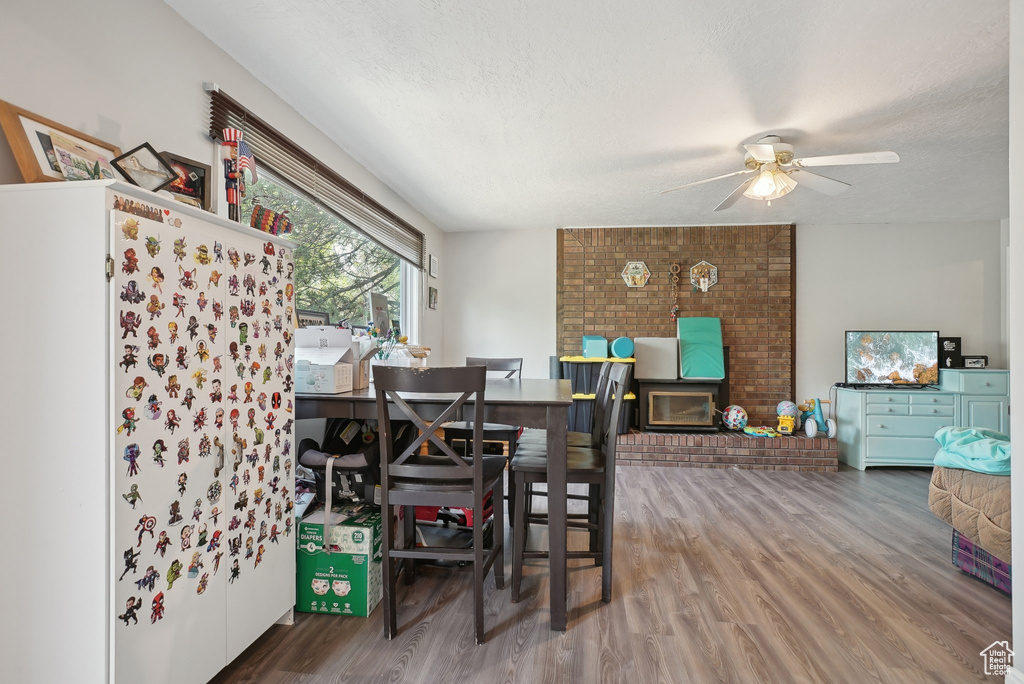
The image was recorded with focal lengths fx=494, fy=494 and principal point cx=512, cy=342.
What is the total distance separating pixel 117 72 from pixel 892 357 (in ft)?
19.8

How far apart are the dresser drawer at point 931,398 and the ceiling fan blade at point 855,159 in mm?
2798

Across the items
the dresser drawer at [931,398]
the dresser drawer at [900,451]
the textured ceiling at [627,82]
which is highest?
the textured ceiling at [627,82]

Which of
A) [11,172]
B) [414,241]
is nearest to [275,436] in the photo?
[11,172]

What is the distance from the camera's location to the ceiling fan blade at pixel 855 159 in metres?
2.48

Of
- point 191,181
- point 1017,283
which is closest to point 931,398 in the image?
point 1017,283

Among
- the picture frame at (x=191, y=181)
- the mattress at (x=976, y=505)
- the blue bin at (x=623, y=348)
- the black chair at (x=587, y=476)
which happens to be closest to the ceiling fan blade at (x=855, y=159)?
the mattress at (x=976, y=505)

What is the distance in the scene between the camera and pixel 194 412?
1369 millimetres

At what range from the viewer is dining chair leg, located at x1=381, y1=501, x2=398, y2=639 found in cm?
176

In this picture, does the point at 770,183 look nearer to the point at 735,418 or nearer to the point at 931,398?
the point at 735,418

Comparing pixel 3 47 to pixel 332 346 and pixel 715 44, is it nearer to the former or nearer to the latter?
pixel 332 346

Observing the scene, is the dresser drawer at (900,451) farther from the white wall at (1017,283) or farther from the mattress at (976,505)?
the white wall at (1017,283)

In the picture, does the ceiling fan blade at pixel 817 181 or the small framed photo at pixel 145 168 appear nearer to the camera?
the small framed photo at pixel 145 168

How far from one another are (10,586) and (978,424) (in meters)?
6.18

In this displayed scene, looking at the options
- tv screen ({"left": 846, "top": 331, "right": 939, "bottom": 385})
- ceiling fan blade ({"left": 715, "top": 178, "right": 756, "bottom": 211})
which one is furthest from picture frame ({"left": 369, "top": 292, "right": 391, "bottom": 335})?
tv screen ({"left": 846, "top": 331, "right": 939, "bottom": 385})
